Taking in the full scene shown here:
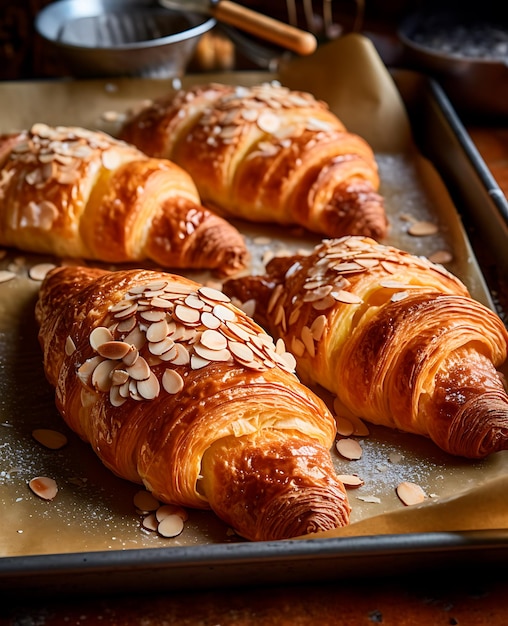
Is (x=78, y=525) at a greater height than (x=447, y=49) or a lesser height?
lesser

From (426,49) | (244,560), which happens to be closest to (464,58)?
(426,49)

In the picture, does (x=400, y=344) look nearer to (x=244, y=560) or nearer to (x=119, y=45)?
(x=244, y=560)

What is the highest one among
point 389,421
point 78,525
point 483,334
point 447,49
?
point 447,49

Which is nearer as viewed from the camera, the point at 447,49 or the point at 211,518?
the point at 211,518

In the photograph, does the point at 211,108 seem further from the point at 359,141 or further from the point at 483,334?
the point at 483,334

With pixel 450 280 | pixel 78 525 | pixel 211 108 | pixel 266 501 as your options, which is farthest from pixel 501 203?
pixel 78 525

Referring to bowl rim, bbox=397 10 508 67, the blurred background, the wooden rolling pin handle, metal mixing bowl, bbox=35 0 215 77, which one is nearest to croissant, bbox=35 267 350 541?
the wooden rolling pin handle
